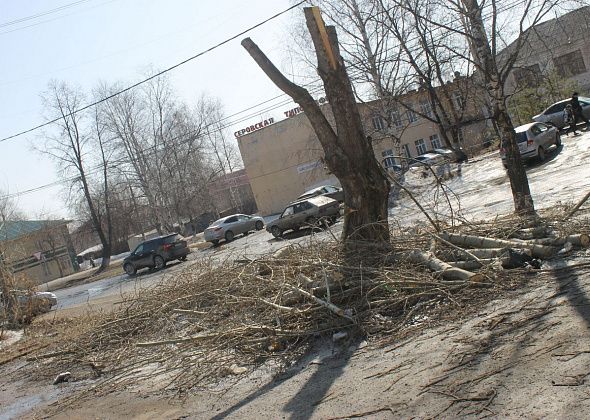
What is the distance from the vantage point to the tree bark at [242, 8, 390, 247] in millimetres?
9852

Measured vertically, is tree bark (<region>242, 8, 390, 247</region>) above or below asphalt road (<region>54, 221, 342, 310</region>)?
above

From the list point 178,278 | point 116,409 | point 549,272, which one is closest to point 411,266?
point 549,272

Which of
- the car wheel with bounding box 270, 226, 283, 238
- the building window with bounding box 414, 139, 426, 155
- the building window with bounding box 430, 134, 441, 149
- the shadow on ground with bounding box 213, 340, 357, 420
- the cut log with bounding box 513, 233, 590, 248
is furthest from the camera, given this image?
the building window with bounding box 414, 139, 426, 155

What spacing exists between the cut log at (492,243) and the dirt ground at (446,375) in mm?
409

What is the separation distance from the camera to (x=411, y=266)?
8.31 metres

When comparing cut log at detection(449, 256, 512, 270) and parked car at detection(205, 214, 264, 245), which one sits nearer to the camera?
cut log at detection(449, 256, 512, 270)

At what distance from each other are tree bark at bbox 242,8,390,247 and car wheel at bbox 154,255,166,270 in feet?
77.9

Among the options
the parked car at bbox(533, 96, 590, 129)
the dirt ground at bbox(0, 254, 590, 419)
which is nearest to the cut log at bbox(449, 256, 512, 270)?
the dirt ground at bbox(0, 254, 590, 419)

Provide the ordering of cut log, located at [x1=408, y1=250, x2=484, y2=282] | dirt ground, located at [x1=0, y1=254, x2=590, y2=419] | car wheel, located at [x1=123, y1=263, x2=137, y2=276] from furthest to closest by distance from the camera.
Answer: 1. car wheel, located at [x1=123, y1=263, x2=137, y2=276]
2. cut log, located at [x1=408, y1=250, x2=484, y2=282]
3. dirt ground, located at [x1=0, y1=254, x2=590, y2=419]

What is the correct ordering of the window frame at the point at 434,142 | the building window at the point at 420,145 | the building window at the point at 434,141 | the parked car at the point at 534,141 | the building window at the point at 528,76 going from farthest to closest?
the building window at the point at 420,145 → the building window at the point at 434,141 → the window frame at the point at 434,142 → the parked car at the point at 534,141 → the building window at the point at 528,76

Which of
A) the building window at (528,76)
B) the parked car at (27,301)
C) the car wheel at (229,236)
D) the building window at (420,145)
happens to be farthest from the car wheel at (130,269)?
the building window at (420,145)

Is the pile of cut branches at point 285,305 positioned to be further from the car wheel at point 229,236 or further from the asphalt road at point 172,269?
the car wheel at point 229,236

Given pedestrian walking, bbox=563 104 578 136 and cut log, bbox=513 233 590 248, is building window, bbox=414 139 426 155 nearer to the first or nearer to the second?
pedestrian walking, bbox=563 104 578 136

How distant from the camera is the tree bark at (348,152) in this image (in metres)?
9.85
